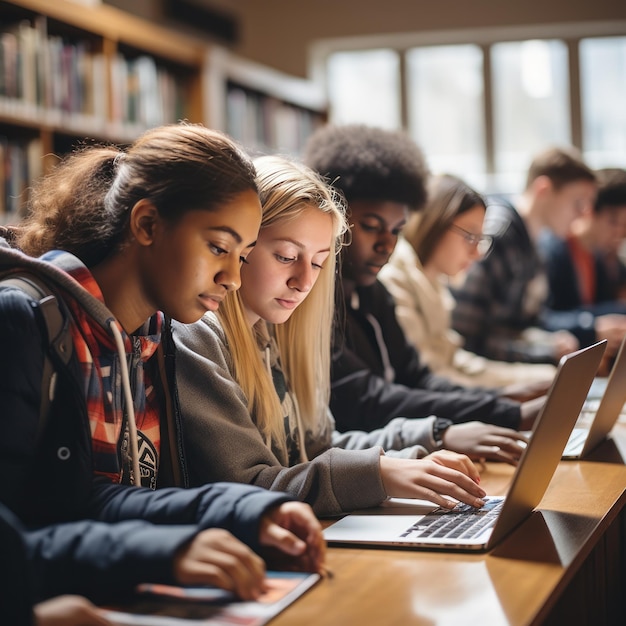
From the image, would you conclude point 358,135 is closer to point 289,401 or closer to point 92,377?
point 289,401

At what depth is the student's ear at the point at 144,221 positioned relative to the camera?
1.11 metres

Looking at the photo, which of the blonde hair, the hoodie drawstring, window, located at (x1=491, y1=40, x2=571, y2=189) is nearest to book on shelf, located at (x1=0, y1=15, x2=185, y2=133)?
the blonde hair

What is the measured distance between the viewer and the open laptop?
1.65 meters

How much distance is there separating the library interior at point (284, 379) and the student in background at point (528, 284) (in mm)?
15

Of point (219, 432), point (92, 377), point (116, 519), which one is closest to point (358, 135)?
point (219, 432)

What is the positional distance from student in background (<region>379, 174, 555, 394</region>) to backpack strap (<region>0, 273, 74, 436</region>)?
1.51 m

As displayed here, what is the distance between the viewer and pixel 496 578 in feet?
3.13

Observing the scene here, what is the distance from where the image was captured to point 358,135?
204cm

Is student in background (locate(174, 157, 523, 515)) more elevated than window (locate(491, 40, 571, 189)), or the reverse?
window (locate(491, 40, 571, 189))

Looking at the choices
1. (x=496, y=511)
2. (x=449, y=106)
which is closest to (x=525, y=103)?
(x=449, y=106)

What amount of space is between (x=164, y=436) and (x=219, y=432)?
74mm

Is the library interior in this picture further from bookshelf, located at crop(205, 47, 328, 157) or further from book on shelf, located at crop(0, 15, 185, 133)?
bookshelf, located at crop(205, 47, 328, 157)

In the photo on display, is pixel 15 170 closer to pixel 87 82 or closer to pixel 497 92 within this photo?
pixel 87 82

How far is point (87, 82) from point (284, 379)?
6.94 feet
